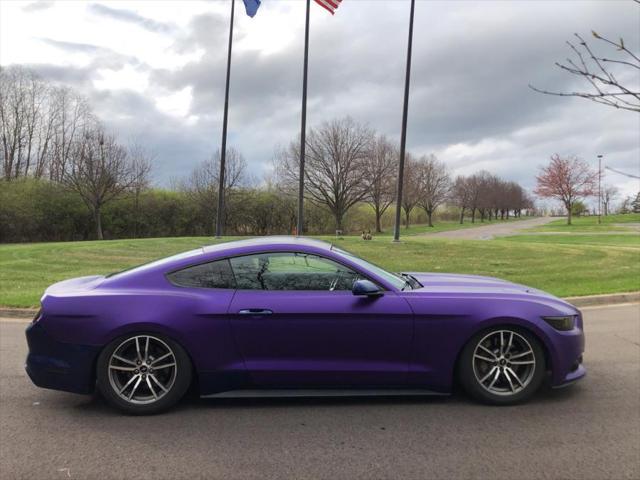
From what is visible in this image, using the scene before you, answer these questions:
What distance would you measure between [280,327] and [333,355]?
473 mm

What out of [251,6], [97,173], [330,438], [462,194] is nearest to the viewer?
[330,438]

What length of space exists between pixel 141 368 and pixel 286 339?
1.15 m

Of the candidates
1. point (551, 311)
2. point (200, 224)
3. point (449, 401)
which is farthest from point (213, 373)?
point (200, 224)

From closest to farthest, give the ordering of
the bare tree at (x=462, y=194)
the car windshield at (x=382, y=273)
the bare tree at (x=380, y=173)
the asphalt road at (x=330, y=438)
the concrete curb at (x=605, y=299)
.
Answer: the asphalt road at (x=330, y=438) < the car windshield at (x=382, y=273) < the concrete curb at (x=605, y=299) < the bare tree at (x=380, y=173) < the bare tree at (x=462, y=194)

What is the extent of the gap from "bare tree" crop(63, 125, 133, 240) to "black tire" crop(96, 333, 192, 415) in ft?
121

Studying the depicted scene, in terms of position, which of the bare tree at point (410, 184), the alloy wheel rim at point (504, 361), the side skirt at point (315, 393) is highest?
the bare tree at point (410, 184)

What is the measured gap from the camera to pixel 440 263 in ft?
46.2

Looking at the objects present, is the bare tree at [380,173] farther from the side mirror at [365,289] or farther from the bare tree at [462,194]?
the side mirror at [365,289]

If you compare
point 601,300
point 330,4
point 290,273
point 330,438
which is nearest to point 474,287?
point 290,273

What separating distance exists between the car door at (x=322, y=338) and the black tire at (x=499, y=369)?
51 cm

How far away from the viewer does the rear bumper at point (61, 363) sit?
3760 millimetres

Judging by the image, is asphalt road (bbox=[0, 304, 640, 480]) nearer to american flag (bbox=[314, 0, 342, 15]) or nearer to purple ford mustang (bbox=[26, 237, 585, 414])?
purple ford mustang (bbox=[26, 237, 585, 414])

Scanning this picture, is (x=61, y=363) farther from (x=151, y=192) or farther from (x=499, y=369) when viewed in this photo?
(x=151, y=192)

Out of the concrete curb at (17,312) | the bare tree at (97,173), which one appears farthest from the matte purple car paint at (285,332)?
the bare tree at (97,173)
